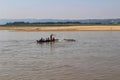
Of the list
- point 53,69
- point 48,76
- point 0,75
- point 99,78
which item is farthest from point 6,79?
point 99,78

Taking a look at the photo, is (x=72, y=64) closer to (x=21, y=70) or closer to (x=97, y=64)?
(x=97, y=64)

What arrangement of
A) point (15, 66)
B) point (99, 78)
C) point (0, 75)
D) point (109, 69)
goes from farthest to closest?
point (15, 66) < point (109, 69) < point (0, 75) < point (99, 78)

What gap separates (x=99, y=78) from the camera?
1588 cm

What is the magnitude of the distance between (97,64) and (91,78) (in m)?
4.36

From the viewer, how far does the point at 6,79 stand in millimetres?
15953

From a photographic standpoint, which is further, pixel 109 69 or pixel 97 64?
pixel 97 64

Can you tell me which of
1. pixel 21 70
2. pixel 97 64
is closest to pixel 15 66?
pixel 21 70

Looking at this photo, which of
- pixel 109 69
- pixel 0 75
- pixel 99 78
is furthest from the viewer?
pixel 109 69

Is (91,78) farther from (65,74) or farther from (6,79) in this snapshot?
(6,79)

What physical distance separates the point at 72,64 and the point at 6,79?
228 inches

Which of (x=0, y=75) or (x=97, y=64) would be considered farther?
(x=97, y=64)

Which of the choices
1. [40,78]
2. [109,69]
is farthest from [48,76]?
[109,69]

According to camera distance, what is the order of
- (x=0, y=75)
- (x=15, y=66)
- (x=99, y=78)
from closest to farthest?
(x=99, y=78) < (x=0, y=75) < (x=15, y=66)

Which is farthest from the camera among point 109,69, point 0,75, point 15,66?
point 15,66
